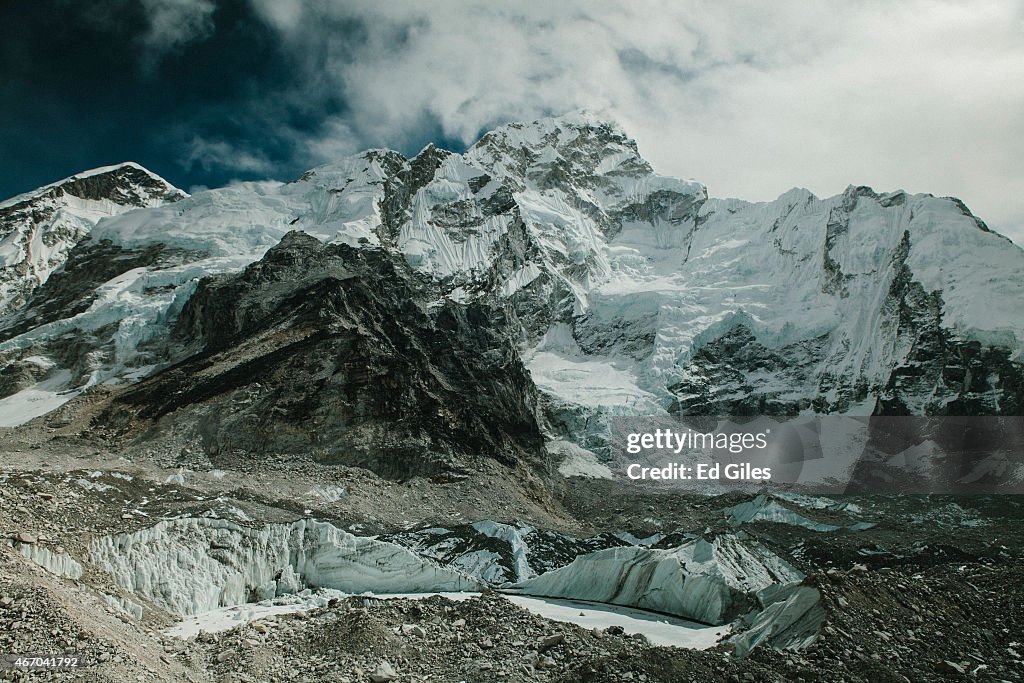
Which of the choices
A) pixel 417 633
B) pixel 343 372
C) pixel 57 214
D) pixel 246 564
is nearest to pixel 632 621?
pixel 417 633

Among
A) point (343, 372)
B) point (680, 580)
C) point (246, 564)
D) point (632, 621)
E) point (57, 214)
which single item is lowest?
point (632, 621)

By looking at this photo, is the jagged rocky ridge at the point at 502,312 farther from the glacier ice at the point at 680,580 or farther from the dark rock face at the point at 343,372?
the glacier ice at the point at 680,580

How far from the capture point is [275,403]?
205 feet

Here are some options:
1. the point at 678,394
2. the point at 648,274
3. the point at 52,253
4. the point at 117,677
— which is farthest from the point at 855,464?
the point at 52,253

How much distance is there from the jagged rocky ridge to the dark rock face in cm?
25

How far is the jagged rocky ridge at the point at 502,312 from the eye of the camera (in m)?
68.1

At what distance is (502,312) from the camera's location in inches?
4158

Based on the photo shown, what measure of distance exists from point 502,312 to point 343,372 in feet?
136

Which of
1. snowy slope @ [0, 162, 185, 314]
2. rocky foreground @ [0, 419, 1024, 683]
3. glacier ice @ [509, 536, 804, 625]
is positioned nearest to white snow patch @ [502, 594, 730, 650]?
glacier ice @ [509, 536, 804, 625]

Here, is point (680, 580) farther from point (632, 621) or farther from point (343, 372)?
point (343, 372)

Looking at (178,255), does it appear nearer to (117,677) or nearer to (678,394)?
(678,394)

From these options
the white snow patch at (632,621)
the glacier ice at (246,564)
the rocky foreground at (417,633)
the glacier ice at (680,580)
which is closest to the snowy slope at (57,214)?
the rocky foreground at (417,633)

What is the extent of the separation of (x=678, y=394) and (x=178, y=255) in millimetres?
69005

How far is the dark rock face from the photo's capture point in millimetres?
61531
